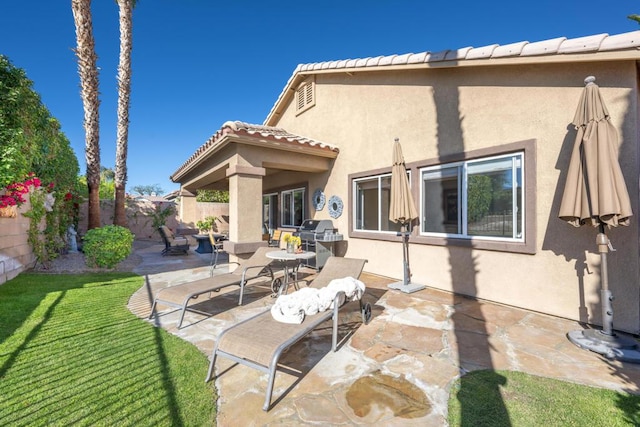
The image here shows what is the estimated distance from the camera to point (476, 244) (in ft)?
20.0

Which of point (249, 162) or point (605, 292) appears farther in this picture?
point (249, 162)

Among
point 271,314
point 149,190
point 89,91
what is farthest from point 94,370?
point 149,190

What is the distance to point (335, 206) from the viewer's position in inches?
386

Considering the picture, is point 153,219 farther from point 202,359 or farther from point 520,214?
point 520,214

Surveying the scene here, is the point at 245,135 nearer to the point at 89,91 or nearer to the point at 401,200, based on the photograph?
the point at 401,200

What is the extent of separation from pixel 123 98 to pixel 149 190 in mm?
99842

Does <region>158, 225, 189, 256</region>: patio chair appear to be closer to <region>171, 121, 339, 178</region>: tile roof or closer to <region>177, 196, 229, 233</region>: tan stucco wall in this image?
<region>171, 121, 339, 178</region>: tile roof

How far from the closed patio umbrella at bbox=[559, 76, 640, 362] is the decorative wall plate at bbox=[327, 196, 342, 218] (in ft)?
20.0

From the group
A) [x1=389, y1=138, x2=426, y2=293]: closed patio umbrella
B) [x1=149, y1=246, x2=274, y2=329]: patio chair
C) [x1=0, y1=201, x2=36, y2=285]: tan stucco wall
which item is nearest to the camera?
[x1=149, y1=246, x2=274, y2=329]: patio chair

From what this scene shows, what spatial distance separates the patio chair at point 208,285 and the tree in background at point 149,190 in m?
107

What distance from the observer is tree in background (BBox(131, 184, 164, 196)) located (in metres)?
97.6

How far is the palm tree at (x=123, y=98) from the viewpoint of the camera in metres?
13.2

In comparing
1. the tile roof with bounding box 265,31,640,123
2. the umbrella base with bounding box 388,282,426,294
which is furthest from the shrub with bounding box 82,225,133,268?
the tile roof with bounding box 265,31,640,123

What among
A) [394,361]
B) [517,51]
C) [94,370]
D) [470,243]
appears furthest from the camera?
[470,243]
